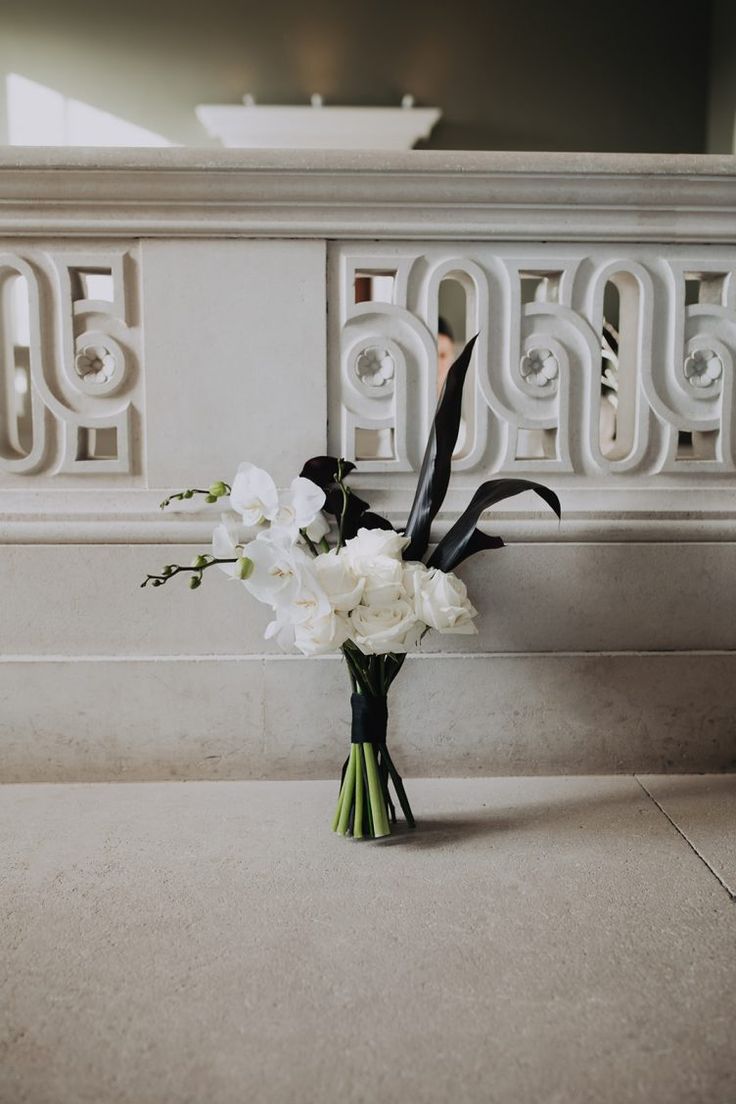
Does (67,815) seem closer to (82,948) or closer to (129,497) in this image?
(82,948)

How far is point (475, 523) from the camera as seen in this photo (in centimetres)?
120

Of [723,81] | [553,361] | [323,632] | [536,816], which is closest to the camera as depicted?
[323,632]

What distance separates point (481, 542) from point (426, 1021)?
62 centimetres

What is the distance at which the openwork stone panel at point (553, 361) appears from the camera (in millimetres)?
1461

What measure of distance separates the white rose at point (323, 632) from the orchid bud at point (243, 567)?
0.10m

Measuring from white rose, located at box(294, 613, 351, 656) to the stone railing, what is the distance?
1.11 feet

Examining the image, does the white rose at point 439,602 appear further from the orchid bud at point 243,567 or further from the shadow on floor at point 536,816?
the shadow on floor at point 536,816

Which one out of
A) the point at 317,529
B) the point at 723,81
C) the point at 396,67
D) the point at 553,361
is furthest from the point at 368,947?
the point at 723,81

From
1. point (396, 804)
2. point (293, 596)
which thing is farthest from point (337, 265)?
point (396, 804)

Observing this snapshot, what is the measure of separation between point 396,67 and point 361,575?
4.36 m

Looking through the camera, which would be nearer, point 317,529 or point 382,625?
point 382,625

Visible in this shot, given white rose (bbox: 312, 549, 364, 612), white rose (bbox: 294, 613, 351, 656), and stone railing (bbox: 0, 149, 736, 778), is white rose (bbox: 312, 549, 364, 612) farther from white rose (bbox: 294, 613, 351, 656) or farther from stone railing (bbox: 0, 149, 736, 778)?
stone railing (bbox: 0, 149, 736, 778)

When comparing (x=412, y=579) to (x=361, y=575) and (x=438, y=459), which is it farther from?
(x=438, y=459)

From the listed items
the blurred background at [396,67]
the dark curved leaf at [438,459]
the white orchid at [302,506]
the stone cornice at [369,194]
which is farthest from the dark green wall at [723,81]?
the white orchid at [302,506]
